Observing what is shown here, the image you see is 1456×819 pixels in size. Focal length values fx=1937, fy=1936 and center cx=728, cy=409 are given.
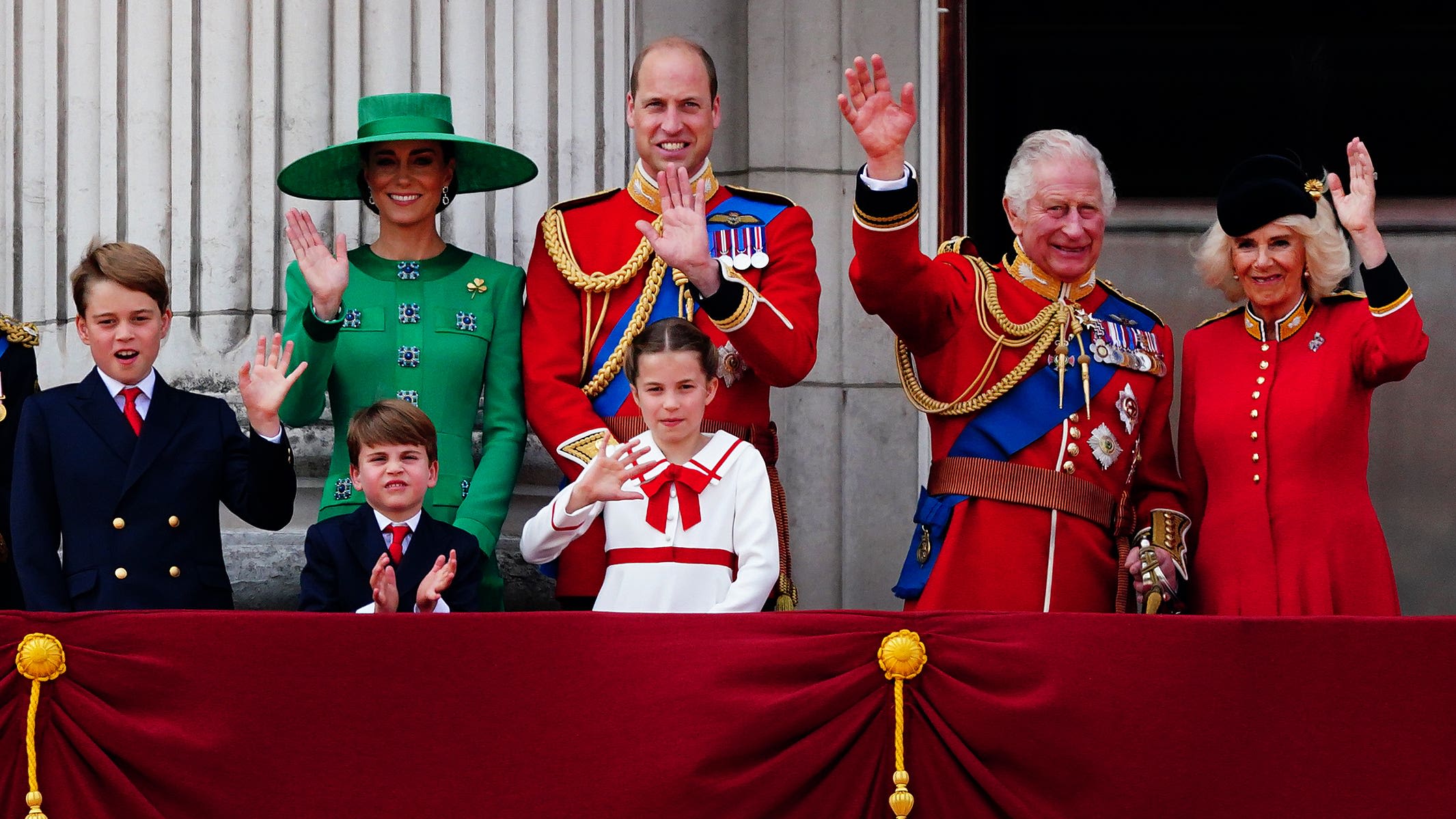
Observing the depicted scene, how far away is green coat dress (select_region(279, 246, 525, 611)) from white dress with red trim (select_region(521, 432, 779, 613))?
1.21ft

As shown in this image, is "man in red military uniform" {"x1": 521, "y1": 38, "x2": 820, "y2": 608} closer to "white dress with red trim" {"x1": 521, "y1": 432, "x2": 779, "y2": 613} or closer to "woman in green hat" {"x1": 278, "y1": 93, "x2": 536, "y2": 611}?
"woman in green hat" {"x1": 278, "y1": 93, "x2": 536, "y2": 611}

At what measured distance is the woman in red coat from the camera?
158 inches

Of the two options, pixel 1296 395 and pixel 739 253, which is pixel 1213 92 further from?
pixel 739 253

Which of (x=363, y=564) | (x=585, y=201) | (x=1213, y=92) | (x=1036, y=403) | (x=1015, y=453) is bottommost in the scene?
(x=363, y=564)

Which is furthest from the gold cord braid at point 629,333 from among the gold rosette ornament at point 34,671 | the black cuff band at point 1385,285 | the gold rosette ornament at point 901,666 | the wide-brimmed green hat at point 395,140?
the black cuff band at point 1385,285

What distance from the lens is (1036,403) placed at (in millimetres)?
4191

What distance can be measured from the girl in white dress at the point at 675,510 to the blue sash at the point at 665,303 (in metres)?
0.27

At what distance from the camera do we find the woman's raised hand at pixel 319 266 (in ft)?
13.4

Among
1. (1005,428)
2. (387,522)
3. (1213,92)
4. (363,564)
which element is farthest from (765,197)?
(1213,92)

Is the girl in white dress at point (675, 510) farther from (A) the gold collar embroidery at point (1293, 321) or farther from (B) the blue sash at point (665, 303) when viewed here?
(A) the gold collar embroidery at point (1293, 321)

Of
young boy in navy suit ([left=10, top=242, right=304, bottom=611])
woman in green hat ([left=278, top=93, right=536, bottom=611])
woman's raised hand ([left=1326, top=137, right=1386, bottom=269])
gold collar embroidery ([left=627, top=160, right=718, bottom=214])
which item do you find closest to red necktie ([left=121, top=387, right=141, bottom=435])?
young boy in navy suit ([left=10, top=242, right=304, bottom=611])

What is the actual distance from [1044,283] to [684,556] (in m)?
1.08

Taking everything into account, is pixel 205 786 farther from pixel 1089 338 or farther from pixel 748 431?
pixel 1089 338

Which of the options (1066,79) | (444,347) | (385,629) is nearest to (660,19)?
(1066,79)
